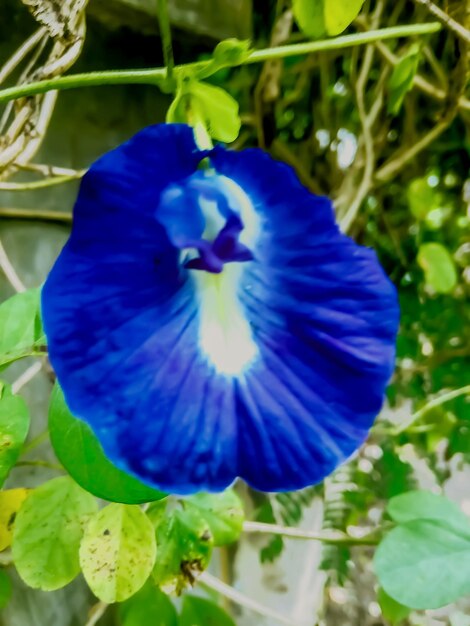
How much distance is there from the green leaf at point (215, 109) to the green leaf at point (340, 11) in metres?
0.08

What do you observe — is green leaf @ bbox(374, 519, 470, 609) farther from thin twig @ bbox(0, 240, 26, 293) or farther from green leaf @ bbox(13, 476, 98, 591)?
thin twig @ bbox(0, 240, 26, 293)

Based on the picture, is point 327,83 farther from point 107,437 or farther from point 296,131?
point 107,437

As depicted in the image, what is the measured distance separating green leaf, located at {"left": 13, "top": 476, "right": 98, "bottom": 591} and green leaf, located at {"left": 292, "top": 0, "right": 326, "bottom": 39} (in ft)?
1.22

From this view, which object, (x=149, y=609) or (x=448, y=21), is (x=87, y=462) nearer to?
(x=149, y=609)

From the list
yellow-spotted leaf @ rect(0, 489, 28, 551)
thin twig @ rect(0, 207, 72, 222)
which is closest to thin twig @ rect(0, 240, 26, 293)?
thin twig @ rect(0, 207, 72, 222)

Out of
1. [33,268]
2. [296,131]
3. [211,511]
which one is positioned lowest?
[211,511]

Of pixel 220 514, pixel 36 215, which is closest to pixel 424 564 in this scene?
pixel 220 514

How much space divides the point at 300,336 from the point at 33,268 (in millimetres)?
471

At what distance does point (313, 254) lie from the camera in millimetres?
335

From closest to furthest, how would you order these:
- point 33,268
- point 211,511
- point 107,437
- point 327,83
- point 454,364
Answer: point 107,437
point 211,511
point 33,268
point 327,83
point 454,364

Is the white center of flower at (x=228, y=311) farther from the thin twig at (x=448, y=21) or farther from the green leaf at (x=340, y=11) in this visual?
the thin twig at (x=448, y=21)

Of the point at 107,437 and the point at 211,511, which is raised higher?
the point at 107,437

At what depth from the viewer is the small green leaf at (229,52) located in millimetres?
365

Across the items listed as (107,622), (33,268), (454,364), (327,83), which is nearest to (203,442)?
(33,268)
